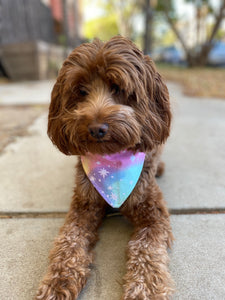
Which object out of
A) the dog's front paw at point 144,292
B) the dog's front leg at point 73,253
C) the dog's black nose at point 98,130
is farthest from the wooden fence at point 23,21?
the dog's front paw at point 144,292

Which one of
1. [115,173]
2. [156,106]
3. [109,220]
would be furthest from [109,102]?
[109,220]

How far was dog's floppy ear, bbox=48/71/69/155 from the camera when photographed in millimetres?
2266

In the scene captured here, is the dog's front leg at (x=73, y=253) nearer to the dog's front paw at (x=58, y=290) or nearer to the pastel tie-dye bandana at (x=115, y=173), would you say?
the dog's front paw at (x=58, y=290)

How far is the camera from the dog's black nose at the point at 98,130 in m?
1.94

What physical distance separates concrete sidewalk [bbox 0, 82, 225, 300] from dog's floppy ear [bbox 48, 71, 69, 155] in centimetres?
78

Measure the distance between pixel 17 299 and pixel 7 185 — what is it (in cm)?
159

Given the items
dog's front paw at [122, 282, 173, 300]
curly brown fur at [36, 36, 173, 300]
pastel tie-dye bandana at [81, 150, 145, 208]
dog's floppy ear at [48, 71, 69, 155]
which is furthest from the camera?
pastel tie-dye bandana at [81, 150, 145, 208]

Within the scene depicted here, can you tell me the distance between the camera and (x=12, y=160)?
380 cm

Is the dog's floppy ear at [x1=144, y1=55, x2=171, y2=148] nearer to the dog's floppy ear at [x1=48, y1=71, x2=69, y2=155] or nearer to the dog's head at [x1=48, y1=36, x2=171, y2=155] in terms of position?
the dog's head at [x1=48, y1=36, x2=171, y2=155]

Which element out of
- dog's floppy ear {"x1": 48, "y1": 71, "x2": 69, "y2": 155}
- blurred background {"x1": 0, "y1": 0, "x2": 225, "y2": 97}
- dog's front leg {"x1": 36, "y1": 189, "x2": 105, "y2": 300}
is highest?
dog's floppy ear {"x1": 48, "y1": 71, "x2": 69, "y2": 155}

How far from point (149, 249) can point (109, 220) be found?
2.06ft

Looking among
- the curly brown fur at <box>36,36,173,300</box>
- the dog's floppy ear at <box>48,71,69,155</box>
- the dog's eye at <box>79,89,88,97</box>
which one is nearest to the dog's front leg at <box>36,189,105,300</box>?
the curly brown fur at <box>36,36,173,300</box>

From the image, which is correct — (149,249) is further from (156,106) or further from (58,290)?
(156,106)

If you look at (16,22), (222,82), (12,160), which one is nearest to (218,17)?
(222,82)
